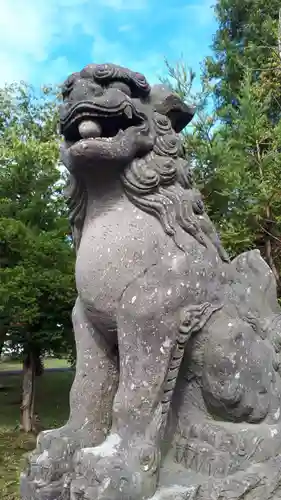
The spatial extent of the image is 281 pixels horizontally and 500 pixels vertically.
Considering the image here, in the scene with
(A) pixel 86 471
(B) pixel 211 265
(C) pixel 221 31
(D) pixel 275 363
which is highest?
(C) pixel 221 31

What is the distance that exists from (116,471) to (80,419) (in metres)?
0.37

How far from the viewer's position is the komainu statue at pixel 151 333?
1.86m

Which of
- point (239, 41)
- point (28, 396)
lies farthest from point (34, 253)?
point (239, 41)

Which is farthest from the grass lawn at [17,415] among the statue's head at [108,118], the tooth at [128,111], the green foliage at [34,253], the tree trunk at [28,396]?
the tooth at [128,111]

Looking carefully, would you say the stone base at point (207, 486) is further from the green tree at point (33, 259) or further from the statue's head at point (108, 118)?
the green tree at point (33, 259)

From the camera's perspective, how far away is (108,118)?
1.97 m

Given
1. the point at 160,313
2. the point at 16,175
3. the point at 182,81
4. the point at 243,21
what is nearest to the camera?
the point at 160,313

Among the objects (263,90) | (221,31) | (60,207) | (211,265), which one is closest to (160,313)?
(211,265)

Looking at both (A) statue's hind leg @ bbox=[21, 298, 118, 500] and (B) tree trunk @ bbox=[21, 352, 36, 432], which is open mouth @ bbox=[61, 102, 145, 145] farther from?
(B) tree trunk @ bbox=[21, 352, 36, 432]

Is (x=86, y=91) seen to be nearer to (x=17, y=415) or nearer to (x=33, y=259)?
(x=33, y=259)

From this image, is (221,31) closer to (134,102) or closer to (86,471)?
(134,102)

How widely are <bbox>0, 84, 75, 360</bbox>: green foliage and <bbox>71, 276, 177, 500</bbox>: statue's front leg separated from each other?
6188 millimetres

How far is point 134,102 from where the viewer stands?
2.01 meters

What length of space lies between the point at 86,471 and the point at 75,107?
4.16 ft
